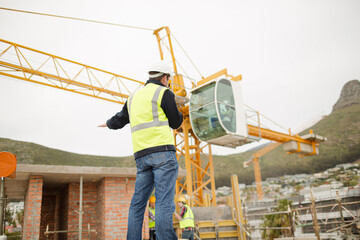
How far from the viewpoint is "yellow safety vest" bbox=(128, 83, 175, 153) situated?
2.27 m

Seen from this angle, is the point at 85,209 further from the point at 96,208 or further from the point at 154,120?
the point at 154,120

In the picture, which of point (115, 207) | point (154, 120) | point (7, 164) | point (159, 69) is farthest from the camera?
point (115, 207)

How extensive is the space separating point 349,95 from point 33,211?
157301 mm

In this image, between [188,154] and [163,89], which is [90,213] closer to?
[163,89]

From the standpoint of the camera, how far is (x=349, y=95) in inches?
5541

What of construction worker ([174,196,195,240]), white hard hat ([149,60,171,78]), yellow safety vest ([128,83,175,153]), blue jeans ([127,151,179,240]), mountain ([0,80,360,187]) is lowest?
construction worker ([174,196,195,240])

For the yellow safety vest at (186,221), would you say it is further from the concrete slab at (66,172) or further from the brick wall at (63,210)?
the brick wall at (63,210)

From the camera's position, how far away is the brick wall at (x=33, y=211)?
7.65m

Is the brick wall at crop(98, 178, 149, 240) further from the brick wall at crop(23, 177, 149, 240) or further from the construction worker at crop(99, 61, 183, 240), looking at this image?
the construction worker at crop(99, 61, 183, 240)

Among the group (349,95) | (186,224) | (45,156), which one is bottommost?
(186,224)

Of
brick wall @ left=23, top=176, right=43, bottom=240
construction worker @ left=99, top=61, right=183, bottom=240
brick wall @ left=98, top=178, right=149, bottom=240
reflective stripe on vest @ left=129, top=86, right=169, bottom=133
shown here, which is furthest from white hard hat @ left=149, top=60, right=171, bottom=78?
brick wall @ left=23, top=176, right=43, bottom=240

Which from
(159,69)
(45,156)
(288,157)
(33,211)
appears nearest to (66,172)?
(33,211)

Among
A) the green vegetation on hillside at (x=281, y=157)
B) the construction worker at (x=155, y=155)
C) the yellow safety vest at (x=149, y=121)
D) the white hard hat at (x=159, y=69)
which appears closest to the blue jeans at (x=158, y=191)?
the construction worker at (x=155, y=155)

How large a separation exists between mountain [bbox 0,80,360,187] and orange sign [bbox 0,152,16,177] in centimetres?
8967
